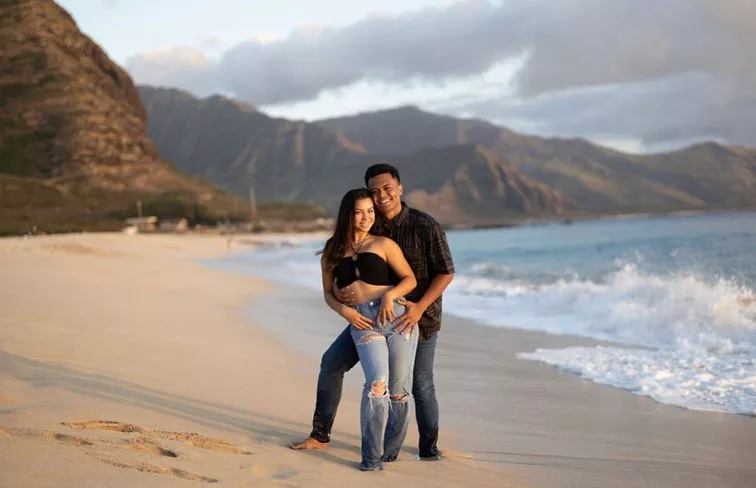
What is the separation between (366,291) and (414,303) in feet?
1.03

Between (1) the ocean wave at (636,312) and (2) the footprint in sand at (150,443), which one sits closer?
(2) the footprint in sand at (150,443)

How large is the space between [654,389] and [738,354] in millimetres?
2321

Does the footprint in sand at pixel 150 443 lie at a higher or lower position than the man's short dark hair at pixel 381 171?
lower

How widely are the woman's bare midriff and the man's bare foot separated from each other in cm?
→ 105

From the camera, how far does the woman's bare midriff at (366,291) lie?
444cm

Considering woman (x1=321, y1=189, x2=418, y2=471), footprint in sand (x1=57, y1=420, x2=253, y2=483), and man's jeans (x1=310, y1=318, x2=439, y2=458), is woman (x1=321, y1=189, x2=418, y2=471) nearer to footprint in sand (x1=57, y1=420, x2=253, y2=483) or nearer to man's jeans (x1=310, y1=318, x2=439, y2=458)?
man's jeans (x1=310, y1=318, x2=439, y2=458)

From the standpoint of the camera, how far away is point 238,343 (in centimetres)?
Result: 941

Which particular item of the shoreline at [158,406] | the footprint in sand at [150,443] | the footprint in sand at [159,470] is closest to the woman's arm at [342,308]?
the shoreline at [158,406]

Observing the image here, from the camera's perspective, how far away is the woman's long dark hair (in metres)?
4.41

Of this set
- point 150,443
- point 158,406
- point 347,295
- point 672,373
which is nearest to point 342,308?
point 347,295

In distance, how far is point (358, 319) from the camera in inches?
175

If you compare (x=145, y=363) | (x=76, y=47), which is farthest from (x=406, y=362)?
(x=76, y=47)

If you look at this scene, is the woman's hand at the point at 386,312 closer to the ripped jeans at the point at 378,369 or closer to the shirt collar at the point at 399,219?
the ripped jeans at the point at 378,369

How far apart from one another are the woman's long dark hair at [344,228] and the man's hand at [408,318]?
1.73ft
